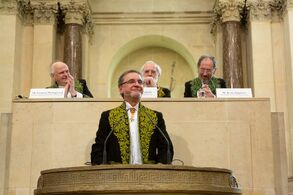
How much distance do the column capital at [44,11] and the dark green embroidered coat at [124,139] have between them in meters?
9.03

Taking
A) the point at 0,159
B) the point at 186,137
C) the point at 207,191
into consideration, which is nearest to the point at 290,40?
the point at 186,137

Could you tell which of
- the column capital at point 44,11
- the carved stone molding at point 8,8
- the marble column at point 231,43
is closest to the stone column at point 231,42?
the marble column at point 231,43

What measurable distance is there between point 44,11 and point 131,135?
9341 millimetres

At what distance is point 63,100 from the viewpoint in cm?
691

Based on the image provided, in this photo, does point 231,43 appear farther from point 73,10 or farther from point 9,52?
point 9,52

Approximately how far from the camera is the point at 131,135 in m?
5.48

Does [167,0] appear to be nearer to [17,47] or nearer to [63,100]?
[17,47]

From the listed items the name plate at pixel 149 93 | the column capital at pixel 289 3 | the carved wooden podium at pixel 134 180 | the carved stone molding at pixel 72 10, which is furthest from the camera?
the carved stone molding at pixel 72 10

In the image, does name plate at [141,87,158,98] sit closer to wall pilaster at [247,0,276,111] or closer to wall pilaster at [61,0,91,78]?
wall pilaster at [247,0,276,111]

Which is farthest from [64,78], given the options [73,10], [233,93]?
[73,10]

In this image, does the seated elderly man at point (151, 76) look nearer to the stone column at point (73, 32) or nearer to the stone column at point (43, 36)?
the stone column at point (73, 32)

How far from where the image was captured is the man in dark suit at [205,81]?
7.39 m

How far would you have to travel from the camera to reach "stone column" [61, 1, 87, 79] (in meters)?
14.1

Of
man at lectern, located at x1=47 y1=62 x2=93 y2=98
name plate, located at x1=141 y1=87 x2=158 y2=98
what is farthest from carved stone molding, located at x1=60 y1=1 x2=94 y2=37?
name plate, located at x1=141 y1=87 x2=158 y2=98
